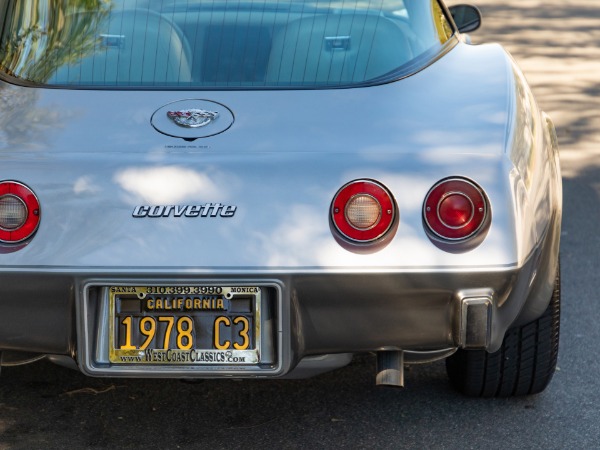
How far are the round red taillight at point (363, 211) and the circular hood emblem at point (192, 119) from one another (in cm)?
47

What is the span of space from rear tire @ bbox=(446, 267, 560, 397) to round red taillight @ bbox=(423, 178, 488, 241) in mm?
753

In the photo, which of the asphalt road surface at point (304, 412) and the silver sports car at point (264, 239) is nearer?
the silver sports car at point (264, 239)

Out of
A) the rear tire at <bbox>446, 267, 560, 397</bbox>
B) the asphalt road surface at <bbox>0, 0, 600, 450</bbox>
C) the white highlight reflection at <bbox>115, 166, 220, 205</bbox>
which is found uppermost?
the white highlight reflection at <bbox>115, 166, 220, 205</bbox>

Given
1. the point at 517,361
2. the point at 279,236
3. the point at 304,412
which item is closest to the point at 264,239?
the point at 279,236

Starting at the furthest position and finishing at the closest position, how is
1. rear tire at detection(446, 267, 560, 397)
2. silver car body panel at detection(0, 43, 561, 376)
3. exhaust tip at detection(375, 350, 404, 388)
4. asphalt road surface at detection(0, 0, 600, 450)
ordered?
rear tire at detection(446, 267, 560, 397), asphalt road surface at detection(0, 0, 600, 450), exhaust tip at detection(375, 350, 404, 388), silver car body panel at detection(0, 43, 561, 376)

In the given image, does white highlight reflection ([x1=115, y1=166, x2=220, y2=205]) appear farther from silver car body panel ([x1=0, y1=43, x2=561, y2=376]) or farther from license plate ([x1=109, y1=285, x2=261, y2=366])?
license plate ([x1=109, y1=285, x2=261, y2=366])

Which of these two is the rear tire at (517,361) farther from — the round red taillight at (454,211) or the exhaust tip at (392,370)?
the round red taillight at (454,211)

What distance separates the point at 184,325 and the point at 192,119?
0.65 metres

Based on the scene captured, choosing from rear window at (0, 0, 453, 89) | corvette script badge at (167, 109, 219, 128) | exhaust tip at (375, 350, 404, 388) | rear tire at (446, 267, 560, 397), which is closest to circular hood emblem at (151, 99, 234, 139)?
corvette script badge at (167, 109, 219, 128)

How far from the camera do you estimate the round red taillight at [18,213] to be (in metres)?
3.26

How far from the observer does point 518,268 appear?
3242mm

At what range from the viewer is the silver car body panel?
3197mm

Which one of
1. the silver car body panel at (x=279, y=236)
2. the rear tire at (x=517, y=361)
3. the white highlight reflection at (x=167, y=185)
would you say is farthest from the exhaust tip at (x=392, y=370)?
the white highlight reflection at (x=167, y=185)

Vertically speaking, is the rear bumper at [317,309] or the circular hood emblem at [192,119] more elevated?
the circular hood emblem at [192,119]
